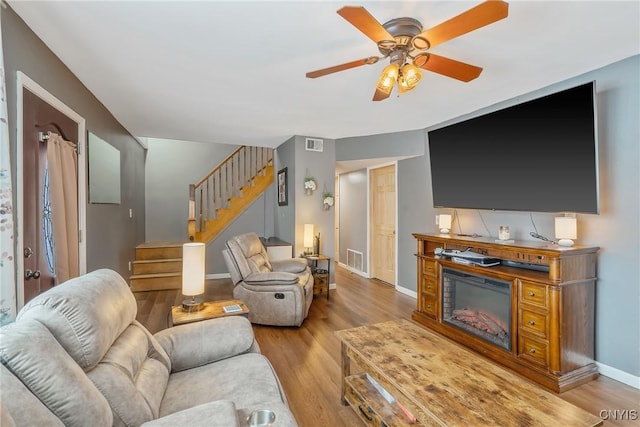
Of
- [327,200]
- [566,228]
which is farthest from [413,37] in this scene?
[327,200]

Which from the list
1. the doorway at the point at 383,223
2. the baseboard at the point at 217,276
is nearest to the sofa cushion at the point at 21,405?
the doorway at the point at 383,223

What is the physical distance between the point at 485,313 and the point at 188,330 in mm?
2658

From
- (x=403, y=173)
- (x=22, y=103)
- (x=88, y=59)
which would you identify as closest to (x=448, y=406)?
(x=22, y=103)

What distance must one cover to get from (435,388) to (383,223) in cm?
415

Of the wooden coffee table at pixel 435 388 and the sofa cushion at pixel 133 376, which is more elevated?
the sofa cushion at pixel 133 376

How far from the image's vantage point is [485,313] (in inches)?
118

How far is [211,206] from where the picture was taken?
21.8 feet

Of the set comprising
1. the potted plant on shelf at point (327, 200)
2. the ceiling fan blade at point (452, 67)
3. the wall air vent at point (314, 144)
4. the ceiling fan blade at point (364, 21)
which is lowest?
the potted plant on shelf at point (327, 200)

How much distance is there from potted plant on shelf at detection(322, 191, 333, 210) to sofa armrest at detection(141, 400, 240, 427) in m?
4.01

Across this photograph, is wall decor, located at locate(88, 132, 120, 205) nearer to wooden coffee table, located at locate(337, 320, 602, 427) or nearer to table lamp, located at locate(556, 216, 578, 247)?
wooden coffee table, located at locate(337, 320, 602, 427)

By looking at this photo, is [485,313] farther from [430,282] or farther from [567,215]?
[567,215]

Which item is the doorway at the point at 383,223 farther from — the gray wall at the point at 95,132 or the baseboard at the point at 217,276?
the gray wall at the point at 95,132

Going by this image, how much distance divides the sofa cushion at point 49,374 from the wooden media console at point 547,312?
2.85m

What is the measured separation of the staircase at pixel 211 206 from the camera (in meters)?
5.04
